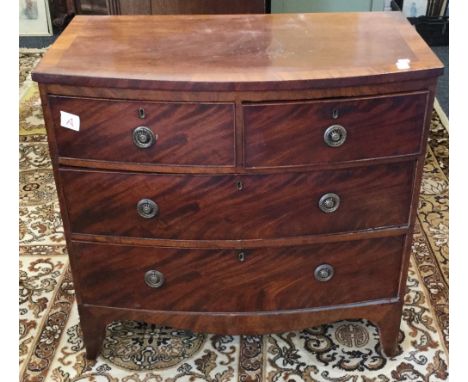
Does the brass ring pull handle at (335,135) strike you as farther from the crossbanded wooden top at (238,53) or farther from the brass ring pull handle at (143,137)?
the brass ring pull handle at (143,137)

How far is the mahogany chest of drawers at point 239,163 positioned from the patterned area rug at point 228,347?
0.11m

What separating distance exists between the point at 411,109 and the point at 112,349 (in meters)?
1.13

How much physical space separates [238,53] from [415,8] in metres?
2.65

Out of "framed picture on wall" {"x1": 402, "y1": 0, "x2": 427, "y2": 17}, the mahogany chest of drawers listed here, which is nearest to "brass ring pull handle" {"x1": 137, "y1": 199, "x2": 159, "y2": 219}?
the mahogany chest of drawers

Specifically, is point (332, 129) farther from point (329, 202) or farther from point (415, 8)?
point (415, 8)

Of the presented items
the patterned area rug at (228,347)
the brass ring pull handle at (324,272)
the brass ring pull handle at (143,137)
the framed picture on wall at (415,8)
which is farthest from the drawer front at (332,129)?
the framed picture on wall at (415,8)

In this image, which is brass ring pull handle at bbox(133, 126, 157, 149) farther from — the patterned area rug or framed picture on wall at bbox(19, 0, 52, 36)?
framed picture on wall at bbox(19, 0, 52, 36)

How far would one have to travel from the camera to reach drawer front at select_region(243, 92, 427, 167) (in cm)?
147

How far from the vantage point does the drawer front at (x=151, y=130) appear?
148cm

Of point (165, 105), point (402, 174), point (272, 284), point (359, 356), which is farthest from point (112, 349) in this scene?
point (402, 174)

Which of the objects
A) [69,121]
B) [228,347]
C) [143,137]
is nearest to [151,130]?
[143,137]

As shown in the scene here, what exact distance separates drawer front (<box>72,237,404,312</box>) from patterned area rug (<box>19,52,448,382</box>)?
0.74ft

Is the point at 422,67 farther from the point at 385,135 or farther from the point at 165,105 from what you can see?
the point at 165,105

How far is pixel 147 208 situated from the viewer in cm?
162
